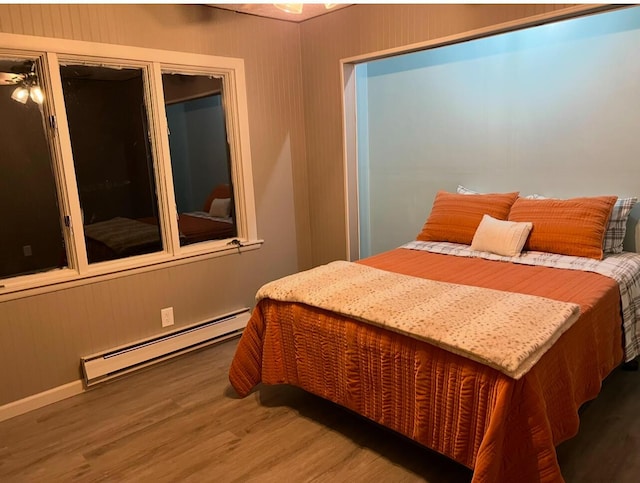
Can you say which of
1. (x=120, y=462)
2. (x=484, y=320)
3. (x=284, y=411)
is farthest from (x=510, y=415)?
(x=120, y=462)

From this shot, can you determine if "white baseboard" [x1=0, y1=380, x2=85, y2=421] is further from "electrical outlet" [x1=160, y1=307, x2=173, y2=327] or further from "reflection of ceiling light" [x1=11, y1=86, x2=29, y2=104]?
"reflection of ceiling light" [x1=11, y1=86, x2=29, y2=104]

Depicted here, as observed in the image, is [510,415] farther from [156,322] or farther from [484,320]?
[156,322]

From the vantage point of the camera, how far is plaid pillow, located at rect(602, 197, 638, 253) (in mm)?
2701

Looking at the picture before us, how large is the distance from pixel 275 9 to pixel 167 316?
2313 mm

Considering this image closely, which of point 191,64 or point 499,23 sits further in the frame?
point 191,64

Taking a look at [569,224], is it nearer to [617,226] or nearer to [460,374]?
[617,226]

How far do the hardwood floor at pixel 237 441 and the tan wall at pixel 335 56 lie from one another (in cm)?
161

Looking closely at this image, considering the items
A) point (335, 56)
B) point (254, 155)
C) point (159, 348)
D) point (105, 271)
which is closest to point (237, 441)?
point (159, 348)

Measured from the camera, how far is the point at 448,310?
1.96m

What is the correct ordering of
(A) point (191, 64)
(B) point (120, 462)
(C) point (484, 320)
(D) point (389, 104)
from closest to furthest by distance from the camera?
(C) point (484, 320)
(B) point (120, 462)
(A) point (191, 64)
(D) point (389, 104)

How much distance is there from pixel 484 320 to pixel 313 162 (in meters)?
2.41

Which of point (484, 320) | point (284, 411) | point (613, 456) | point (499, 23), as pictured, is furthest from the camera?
point (499, 23)

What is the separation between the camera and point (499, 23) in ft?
8.84

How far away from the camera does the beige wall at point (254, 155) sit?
2.63 m
